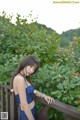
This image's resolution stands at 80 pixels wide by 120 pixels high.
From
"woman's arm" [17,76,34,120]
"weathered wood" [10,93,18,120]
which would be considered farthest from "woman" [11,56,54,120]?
"weathered wood" [10,93,18,120]

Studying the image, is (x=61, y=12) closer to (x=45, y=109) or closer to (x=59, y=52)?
(x=59, y=52)

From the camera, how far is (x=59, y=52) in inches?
214

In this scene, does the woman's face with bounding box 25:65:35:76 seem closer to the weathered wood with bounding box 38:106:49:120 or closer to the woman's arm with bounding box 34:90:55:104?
the woman's arm with bounding box 34:90:55:104

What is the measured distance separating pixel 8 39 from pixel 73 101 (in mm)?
3334

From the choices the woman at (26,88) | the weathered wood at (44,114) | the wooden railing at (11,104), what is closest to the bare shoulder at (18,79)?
the woman at (26,88)

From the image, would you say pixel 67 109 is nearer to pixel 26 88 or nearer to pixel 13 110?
pixel 26 88

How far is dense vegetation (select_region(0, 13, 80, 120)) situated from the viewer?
10.8 ft

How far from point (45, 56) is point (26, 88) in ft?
6.39

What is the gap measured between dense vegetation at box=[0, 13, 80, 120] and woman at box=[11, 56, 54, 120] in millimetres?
190

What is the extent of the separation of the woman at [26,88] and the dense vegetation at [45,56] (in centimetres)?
19

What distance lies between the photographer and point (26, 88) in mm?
3662

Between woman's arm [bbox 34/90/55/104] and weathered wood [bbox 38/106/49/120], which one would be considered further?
weathered wood [bbox 38/106/49/120]

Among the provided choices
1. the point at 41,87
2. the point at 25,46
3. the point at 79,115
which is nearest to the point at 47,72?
the point at 41,87

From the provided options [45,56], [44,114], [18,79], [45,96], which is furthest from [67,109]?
[45,56]
